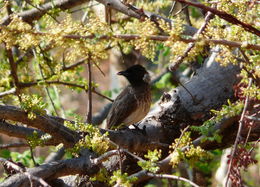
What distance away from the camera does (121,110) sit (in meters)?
5.87

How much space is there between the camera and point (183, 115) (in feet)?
15.0

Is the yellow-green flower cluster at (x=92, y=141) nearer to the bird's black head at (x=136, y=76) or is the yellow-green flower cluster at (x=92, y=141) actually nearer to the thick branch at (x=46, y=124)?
the thick branch at (x=46, y=124)

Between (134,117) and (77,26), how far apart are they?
333cm

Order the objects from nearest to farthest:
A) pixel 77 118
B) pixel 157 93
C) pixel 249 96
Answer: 1. pixel 249 96
2. pixel 77 118
3. pixel 157 93

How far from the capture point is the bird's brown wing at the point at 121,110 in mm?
5875

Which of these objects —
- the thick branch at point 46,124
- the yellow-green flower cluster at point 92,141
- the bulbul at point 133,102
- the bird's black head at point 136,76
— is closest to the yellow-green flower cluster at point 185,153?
the yellow-green flower cluster at point 92,141

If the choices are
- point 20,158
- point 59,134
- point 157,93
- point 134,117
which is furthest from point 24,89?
point 157,93

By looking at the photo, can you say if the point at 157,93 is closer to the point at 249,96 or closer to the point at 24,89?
the point at 24,89

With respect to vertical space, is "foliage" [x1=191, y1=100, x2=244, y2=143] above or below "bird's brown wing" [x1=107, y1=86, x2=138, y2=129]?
below

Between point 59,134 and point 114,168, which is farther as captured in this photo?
point 114,168

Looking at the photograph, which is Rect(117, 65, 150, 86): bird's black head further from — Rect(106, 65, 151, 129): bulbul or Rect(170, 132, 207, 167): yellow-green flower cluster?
Rect(170, 132, 207, 167): yellow-green flower cluster

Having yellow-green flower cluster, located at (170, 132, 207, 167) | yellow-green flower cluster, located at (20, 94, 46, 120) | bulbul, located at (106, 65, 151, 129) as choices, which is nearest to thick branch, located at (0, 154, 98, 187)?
yellow-green flower cluster, located at (20, 94, 46, 120)

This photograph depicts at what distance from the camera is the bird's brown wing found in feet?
19.3

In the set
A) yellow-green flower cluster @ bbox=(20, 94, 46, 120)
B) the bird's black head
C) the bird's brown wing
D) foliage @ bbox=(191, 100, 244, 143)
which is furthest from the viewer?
the bird's black head
